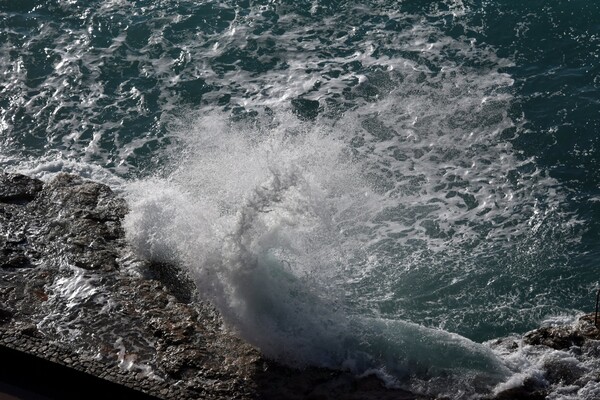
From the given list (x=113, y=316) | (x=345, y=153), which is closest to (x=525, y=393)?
(x=113, y=316)

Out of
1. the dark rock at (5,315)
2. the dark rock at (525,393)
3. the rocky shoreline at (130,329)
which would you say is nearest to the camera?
the dark rock at (525,393)

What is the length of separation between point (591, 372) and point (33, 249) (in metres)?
6.00

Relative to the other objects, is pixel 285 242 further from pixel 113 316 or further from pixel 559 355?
pixel 559 355

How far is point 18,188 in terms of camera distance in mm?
10195

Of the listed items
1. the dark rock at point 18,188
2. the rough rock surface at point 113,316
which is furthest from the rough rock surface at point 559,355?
the dark rock at point 18,188

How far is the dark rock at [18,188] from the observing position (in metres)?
10.1

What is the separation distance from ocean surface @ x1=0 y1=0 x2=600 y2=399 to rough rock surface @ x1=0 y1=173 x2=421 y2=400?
9.9 inches

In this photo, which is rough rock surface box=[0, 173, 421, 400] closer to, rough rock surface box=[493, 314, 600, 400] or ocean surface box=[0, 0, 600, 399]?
ocean surface box=[0, 0, 600, 399]

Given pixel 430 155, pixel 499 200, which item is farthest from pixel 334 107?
pixel 499 200

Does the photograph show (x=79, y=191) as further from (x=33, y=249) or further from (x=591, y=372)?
(x=591, y=372)

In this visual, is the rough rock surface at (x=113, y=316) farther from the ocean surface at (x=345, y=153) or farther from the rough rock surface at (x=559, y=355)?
the rough rock surface at (x=559, y=355)

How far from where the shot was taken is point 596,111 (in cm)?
1152

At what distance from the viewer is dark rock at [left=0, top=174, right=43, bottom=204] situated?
33.0 ft

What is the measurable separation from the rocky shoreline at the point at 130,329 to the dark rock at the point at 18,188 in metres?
0.23
